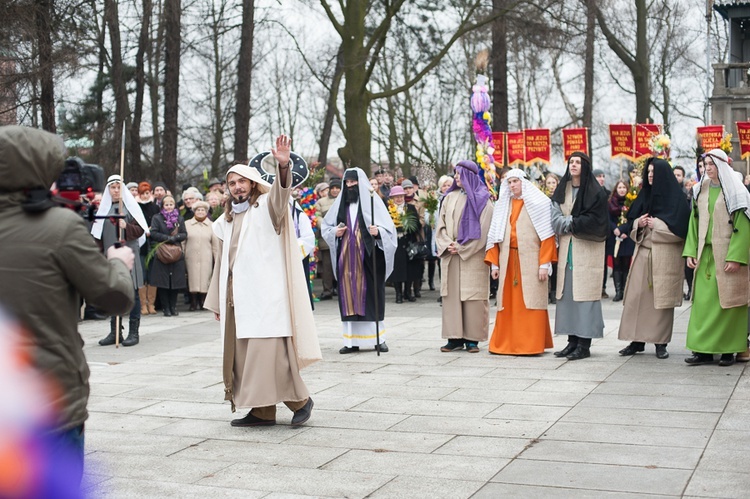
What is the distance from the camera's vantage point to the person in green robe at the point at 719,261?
9523mm

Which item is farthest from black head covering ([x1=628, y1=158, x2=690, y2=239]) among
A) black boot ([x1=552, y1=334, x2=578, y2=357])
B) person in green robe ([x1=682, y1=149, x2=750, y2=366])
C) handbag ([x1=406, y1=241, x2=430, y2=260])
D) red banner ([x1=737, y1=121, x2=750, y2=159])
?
red banner ([x1=737, y1=121, x2=750, y2=159])

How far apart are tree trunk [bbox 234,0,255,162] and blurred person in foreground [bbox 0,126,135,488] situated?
19.6 metres

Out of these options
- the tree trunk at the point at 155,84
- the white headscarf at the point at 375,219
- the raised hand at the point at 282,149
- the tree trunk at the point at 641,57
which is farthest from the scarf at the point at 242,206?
the tree trunk at the point at 641,57

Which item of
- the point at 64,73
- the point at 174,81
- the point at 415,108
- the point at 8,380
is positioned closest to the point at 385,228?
the point at 8,380

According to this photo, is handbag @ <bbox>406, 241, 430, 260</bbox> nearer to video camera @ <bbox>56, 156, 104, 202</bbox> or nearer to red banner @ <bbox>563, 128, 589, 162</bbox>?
red banner @ <bbox>563, 128, 589, 162</bbox>

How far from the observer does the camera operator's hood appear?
3.69m

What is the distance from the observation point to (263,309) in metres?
7.45

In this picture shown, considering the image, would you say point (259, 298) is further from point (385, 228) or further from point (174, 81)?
point (174, 81)

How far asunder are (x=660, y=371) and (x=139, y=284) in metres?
6.56

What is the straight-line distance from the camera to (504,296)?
10.9 metres

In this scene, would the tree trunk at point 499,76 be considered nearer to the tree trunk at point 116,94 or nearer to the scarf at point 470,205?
the tree trunk at point 116,94

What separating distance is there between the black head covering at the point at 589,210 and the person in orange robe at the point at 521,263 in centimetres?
37

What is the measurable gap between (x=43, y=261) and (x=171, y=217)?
12.3 m

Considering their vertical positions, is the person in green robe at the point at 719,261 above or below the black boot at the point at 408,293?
above
